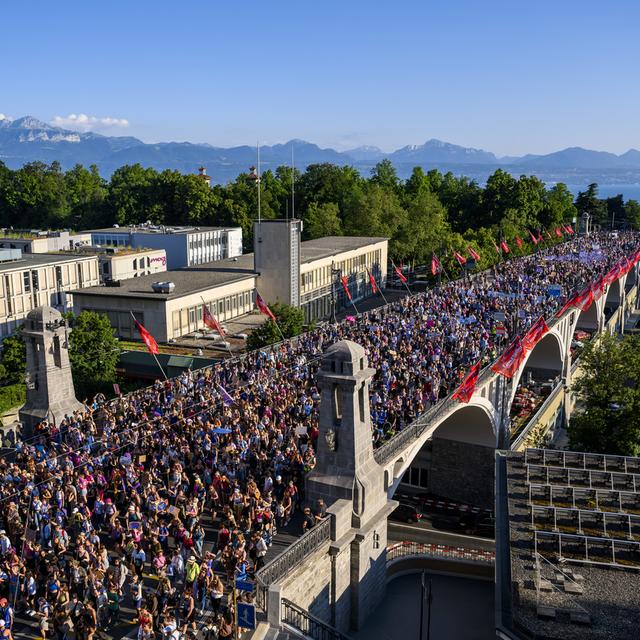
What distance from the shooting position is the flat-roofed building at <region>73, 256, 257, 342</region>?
51.8 metres

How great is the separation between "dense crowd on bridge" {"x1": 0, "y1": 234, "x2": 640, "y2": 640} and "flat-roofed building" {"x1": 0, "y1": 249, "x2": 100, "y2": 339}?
2862 centimetres

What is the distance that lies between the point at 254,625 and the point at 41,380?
1567cm

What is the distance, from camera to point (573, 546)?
21969 mm

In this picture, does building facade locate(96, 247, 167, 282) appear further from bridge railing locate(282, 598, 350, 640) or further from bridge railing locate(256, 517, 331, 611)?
bridge railing locate(282, 598, 350, 640)

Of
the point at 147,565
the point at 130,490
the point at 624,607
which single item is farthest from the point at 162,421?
the point at 624,607

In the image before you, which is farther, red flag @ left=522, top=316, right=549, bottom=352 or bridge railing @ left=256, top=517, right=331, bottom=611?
red flag @ left=522, top=316, right=549, bottom=352

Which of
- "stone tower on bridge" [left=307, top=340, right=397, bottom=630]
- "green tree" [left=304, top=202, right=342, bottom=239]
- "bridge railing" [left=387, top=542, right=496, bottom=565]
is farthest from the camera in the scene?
"green tree" [left=304, top=202, right=342, bottom=239]

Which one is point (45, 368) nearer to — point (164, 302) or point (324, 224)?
point (164, 302)

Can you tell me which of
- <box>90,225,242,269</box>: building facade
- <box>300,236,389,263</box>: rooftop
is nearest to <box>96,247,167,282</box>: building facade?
<box>90,225,242,269</box>: building facade

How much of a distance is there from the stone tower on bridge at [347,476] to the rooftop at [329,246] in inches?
1866

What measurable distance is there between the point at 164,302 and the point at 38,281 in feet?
49.1

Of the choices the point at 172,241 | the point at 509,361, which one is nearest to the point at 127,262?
the point at 172,241

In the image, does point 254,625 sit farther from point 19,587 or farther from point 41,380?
point 41,380

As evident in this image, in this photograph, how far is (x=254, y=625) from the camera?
54.0ft
